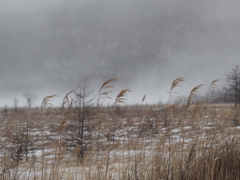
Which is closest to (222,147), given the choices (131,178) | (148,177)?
(148,177)

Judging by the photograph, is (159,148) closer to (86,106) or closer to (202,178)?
(202,178)

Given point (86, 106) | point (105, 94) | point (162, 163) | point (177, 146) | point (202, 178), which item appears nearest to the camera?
point (105, 94)

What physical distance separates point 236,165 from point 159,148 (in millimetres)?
1306

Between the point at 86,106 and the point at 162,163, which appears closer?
the point at 162,163

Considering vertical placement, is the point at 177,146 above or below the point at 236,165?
above

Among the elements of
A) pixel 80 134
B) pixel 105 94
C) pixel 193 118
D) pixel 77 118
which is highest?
pixel 105 94

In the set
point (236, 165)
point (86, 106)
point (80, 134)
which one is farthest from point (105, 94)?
point (86, 106)

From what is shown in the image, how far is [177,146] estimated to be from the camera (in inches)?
146

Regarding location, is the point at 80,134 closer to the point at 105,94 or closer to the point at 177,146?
the point at 177,146

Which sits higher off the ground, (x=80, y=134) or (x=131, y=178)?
(x=131, y=178)

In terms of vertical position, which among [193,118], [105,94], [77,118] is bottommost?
[77,118]

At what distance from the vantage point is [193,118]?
384cm

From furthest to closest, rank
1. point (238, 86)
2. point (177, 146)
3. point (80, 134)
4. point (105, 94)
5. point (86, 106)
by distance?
point (238, 86)
point (86, 106)
point (80, 134)
point (177, 146)
point (105, 94)

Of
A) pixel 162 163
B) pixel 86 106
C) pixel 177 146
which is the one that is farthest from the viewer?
pixel 86 106
